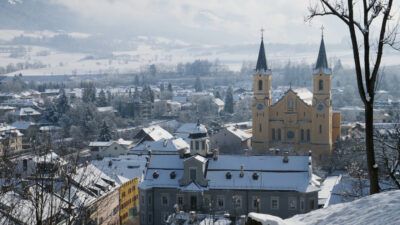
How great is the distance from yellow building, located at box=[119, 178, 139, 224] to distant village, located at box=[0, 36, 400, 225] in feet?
0.44

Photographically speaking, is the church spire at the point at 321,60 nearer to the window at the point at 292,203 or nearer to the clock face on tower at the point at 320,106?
the clock face on tower at the point at 320,106

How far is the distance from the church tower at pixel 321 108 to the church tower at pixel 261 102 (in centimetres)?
478

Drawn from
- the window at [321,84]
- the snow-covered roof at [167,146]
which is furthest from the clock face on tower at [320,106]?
the snow-covered roof at [167,146]

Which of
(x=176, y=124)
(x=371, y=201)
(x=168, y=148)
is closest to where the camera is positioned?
(x=371, y=201)

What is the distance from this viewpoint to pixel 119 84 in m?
169

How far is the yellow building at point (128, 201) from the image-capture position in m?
33.5

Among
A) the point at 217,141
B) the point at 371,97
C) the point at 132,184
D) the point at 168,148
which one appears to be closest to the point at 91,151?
the point at 168,148

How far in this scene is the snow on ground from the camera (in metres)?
8.41

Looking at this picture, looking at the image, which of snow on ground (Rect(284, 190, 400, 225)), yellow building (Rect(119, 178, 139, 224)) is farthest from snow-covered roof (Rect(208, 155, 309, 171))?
snow on ground (Rect(284, 190, 400, 225))

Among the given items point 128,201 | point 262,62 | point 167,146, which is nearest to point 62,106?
point 167,146

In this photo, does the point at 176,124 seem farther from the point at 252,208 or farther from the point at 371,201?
the point at 371,201

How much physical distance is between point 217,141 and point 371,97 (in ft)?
136

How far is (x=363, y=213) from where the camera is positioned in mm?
8836

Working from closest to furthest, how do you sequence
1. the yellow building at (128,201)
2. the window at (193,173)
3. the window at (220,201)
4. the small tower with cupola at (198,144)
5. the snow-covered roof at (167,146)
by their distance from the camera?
the window at (220,201) → the window at (193,173) → the small tower with cupola at (198,144) → the yellow building at (128,201) → the snow-covered roof at (167,146)
